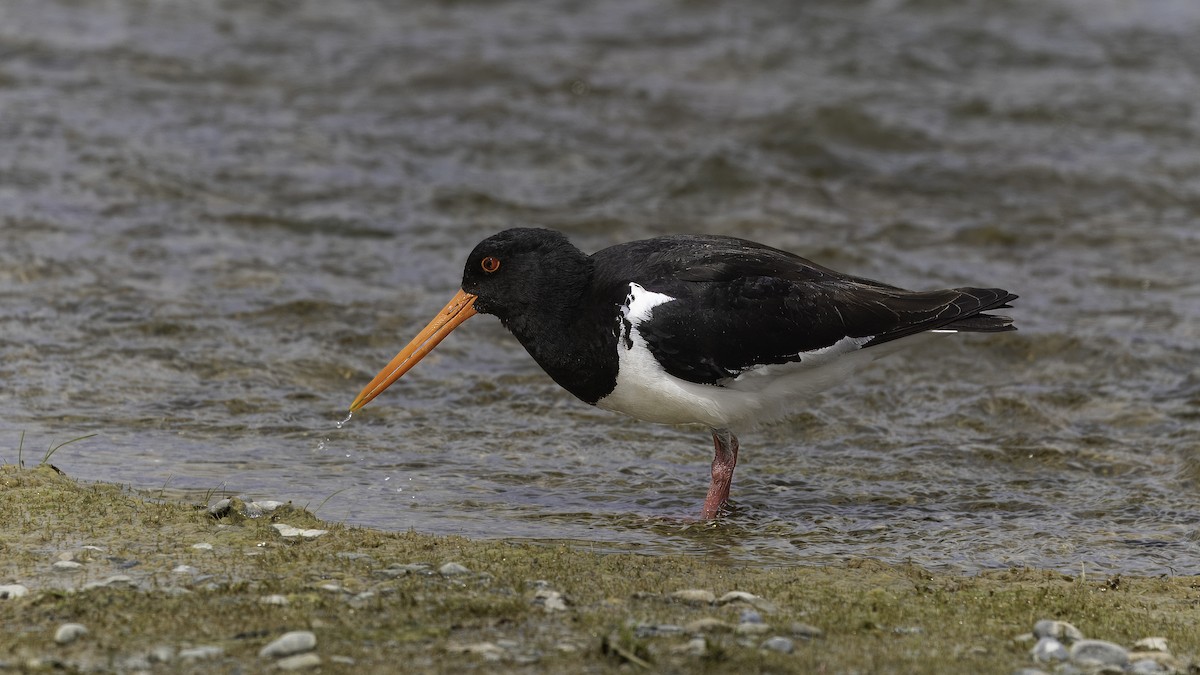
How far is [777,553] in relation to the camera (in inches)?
243

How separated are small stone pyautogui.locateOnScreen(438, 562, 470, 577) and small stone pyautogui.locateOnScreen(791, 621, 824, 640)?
49.3 inches

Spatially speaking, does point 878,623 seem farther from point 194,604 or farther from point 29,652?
point 29,652

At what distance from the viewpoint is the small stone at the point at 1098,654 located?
4.56 metres

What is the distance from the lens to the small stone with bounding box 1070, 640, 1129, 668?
4562 millimetres

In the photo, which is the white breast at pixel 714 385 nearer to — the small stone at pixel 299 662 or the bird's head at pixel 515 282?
the bird's head at pixel 515 282

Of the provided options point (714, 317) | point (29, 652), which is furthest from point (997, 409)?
point (29, 652)

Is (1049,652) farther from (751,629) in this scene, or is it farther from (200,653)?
(200,653)

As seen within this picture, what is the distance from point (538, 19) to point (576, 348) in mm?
12265

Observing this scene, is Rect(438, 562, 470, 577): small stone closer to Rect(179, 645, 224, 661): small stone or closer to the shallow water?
the shallow water

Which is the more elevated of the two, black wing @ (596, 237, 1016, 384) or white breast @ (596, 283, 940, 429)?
black wing @ (596, 237, 1016, 384)

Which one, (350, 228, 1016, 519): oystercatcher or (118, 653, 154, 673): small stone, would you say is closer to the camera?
(118, 653, 154, 673): small stone

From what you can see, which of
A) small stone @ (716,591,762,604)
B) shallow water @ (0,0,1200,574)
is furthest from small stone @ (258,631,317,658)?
shallow water @ (0,0,1200,574)

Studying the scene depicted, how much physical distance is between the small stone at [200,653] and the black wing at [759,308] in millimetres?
2665

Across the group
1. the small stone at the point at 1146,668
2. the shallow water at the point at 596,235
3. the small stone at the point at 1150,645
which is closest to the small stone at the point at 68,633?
the shallow water at the point at 596,235
